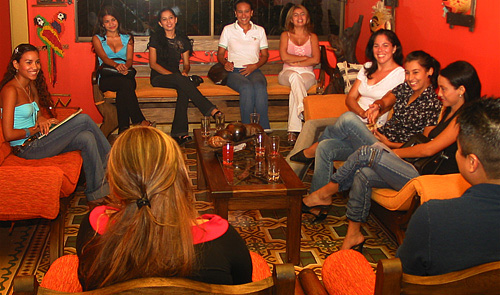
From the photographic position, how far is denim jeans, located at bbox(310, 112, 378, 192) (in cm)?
368

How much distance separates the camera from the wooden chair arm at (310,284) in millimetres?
1869

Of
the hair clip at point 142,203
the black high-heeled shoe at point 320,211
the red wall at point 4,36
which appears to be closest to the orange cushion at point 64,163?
the black high-heeled shoe at point 320,211

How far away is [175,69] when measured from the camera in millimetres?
5812

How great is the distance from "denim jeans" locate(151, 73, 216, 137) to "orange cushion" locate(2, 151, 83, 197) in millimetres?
1832

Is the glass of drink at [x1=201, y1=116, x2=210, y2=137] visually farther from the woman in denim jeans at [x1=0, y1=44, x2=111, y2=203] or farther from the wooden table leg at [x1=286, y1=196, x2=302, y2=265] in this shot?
the wooden table leg at [x1=286, y1=196, x2=302, y2=265]

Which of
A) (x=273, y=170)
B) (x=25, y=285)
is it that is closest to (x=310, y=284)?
(x=25, y=285)

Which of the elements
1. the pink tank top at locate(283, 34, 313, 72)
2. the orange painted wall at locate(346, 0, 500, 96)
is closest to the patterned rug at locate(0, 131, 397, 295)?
the orange painted wall at locate(346, 0, 500, 96)

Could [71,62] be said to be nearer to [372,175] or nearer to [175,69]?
[175,69]

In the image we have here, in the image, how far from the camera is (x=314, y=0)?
659cm

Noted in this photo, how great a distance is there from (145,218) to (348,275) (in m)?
0.83

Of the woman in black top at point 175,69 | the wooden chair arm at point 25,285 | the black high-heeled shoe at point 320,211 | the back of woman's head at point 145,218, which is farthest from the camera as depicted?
the woman in black top at point 175,69

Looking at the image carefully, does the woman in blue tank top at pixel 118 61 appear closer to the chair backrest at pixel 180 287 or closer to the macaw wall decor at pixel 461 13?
the macaw wall decor at pixel 461 13

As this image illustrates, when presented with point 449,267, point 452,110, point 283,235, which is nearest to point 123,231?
point 449,267

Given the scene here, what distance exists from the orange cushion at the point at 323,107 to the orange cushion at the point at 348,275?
2.70 metres
